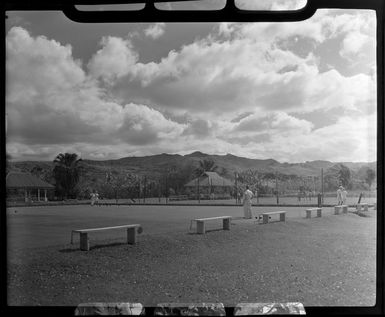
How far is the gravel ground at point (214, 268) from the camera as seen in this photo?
3461mm

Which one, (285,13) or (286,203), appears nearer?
(285,13)

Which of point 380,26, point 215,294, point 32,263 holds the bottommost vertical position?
point 215,294

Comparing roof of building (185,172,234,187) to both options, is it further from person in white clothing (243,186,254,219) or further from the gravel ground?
the gravel ground

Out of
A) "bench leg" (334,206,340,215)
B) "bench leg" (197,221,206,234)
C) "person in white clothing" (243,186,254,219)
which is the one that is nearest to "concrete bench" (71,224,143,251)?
"bench leg" (197,221,206,234)

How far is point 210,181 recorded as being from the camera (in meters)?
4.40

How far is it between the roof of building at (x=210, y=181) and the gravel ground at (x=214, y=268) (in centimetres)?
51

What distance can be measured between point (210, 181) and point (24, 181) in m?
1.82

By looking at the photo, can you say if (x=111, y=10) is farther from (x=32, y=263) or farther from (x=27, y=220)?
(x=32, y=263)

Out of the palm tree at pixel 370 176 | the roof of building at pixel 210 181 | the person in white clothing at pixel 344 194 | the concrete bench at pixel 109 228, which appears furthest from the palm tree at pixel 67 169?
the person in white clothing at pixel 344 194

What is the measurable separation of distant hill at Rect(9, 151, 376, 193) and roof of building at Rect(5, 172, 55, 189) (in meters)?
0.07

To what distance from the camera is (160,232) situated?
13.8 ft

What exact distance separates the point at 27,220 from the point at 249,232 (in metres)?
2.21

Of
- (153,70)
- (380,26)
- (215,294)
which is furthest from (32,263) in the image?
(380,26)

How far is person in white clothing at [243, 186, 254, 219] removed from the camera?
4375mm
